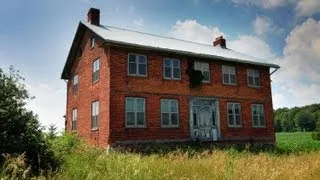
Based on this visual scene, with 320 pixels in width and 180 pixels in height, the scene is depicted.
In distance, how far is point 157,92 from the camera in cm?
2264

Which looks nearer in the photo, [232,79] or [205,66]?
Answer: [205,66]

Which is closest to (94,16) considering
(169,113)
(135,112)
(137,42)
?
(137,42)

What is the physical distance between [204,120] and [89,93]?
7.85 m

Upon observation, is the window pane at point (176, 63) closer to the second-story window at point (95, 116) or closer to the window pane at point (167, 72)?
the window pane at point (167, 72)

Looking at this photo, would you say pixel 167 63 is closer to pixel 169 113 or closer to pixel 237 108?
pixel 169 113

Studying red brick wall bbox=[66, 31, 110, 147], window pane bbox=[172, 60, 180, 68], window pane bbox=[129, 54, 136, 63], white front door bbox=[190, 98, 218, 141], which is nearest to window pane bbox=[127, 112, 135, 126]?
red brick wall bbox=[66, 31, 110, 147]

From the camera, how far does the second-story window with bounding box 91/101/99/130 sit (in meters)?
23.0

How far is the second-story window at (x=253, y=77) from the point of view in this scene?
2791 centimetres

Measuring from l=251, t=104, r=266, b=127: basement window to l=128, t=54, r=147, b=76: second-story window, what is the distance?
9555 mm

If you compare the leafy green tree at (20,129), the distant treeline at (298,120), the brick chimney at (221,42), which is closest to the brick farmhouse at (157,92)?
the brick chimney at (221,42)

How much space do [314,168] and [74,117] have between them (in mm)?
20711

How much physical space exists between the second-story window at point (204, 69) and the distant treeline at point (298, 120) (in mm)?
106203

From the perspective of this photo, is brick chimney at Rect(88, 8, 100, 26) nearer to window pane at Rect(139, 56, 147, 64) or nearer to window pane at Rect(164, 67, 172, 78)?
window pane at Rect(139, 56, 147, 64)

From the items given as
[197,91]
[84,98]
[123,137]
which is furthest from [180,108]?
[84,98]
